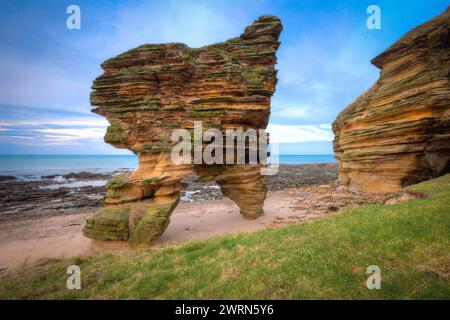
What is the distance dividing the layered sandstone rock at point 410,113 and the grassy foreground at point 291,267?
13.9m

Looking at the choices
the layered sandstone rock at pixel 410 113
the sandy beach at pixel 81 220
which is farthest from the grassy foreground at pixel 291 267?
the layered sandstone rock at pixel 410 113

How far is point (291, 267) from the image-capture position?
25.5ft

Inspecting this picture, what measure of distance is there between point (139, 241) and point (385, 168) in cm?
2583

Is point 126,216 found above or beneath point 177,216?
above

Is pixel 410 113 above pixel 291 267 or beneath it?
above

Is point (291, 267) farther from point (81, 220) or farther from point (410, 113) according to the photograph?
point (81, 220)

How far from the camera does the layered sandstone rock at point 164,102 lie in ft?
61.6

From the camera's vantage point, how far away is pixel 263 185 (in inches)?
954

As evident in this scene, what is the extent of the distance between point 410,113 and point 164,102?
23.3 m

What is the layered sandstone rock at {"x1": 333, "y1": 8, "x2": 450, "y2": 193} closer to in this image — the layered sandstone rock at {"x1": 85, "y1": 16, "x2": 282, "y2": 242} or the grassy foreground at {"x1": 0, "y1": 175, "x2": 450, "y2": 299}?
the layered sandstone rock at {"x1": 85, "y1": 16, "x2": 282, "y2": 242}

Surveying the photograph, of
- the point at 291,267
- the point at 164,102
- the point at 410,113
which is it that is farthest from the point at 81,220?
the point at 410,113

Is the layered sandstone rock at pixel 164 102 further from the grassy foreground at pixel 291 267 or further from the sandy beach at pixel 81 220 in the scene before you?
the grassy foreground at pixel 291 267
